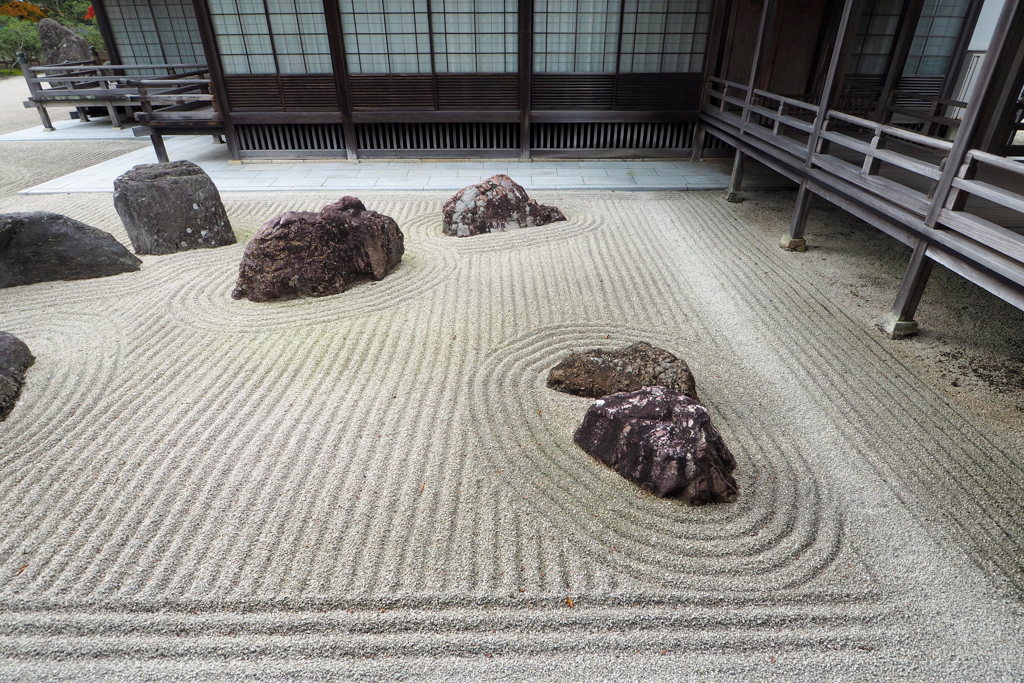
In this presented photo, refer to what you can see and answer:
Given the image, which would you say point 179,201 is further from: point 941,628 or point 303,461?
point 941,628

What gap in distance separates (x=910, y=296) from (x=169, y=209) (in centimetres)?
691

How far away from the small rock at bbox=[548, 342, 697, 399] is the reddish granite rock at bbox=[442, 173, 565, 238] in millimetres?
3017

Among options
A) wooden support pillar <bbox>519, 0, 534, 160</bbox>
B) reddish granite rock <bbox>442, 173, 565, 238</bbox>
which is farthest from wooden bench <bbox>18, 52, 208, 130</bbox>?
reddish granite rock <bbox>442, 173, 565, 238</bbox>

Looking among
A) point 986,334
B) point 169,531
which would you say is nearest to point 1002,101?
point 986,334

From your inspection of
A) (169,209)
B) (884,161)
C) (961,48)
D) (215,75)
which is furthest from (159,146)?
(961,48)

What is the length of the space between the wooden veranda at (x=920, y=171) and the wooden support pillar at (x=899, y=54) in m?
0.02

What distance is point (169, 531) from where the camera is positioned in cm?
270

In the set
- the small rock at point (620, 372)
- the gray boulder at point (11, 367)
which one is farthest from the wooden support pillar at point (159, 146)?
the small rock at point (620, 372)

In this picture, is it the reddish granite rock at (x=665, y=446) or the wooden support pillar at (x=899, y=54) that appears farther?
the wooden support pillar at (x=899, y=54)

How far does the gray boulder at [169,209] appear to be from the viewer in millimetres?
5711

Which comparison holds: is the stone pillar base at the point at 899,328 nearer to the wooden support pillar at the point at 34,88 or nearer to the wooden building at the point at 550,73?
the wooden building at the point at 550,73

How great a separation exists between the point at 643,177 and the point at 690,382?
578 cm

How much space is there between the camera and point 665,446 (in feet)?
9.32

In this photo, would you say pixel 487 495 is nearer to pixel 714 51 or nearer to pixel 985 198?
pixel 985 198
